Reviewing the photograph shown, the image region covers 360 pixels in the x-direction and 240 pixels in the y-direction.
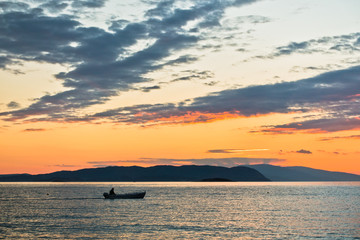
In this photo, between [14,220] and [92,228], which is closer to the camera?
[92,228]

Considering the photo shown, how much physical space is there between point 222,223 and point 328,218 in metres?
25.4

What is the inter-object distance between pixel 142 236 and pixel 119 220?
21.8 metres

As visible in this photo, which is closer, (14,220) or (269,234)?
(269,234)

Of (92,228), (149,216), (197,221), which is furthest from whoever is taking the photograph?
(149,216)

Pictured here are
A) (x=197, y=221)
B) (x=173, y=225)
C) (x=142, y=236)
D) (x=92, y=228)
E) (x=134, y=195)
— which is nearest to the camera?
(x=142, y=236)

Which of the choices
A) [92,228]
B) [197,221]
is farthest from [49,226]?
[197,221]

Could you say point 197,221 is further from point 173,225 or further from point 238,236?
point 238,236

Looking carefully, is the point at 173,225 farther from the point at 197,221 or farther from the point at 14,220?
the point at 14,220

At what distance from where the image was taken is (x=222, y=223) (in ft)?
265

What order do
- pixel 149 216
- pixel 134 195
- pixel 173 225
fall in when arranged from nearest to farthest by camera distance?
pixel 173 225 < pixel 149 216 < pixel 134 195

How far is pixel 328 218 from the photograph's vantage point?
89000 millimetres

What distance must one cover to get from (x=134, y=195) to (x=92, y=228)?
8846 cm

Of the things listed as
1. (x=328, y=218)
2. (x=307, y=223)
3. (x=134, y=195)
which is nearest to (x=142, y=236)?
(x=307, y=223)

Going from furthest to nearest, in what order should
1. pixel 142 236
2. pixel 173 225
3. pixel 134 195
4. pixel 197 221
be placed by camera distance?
1. pixel 134 195
2. pixel 197 221
3. pixel 173 225
4. pixel 142 236
